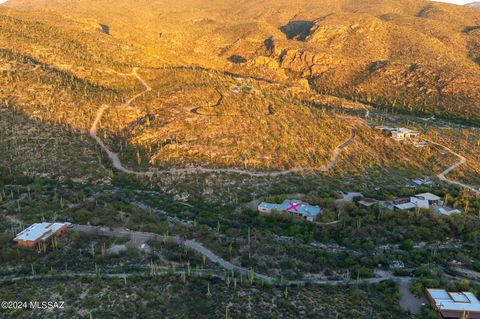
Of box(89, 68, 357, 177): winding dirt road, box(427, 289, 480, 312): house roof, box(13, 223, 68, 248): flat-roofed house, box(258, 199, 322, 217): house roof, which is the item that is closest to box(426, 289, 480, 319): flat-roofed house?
box(427, 289, 480, 312): house roof

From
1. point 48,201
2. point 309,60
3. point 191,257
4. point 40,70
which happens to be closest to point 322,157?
point 191,257

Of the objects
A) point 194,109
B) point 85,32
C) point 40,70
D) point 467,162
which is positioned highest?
point 85,32

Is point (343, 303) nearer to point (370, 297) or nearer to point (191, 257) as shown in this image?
point (370, 297)

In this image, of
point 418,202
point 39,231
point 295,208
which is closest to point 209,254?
point 295,208

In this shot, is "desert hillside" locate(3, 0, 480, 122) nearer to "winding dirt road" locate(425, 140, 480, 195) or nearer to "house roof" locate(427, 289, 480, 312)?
"winding dirt road" locate(425, 140, 480, 195)

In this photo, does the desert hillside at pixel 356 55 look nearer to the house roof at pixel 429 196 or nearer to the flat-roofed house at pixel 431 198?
the house roof at pixel 429 196

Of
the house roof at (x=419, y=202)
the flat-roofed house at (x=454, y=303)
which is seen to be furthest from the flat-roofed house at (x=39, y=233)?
the house roof at (x=419, y=202)
